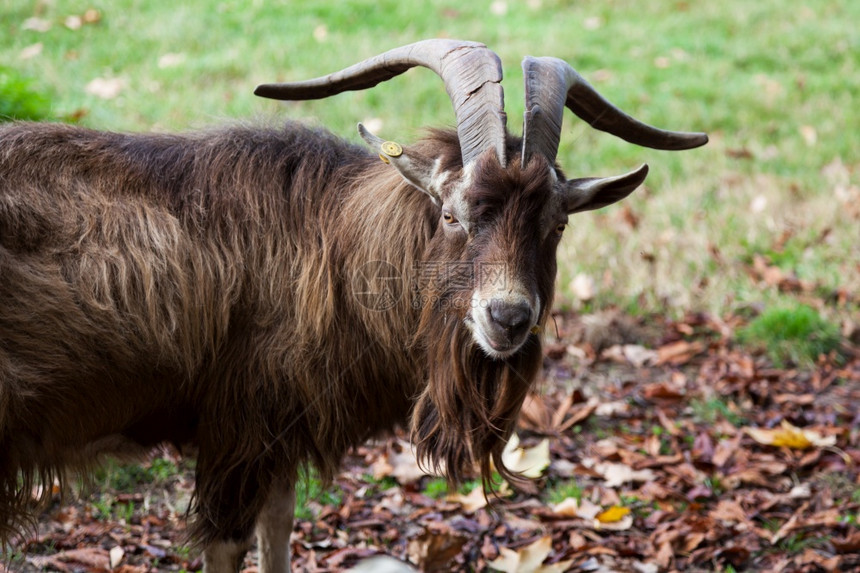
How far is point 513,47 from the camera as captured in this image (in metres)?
9.51

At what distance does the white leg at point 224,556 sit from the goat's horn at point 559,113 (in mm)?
1952

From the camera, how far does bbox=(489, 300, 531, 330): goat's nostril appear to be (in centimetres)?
310

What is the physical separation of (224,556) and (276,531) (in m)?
0.26

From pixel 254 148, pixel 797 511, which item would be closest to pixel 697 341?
pixel 797 511

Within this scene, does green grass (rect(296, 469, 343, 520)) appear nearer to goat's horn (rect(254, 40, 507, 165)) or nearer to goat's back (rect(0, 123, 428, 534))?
goat's back (rect(0, 123, 428, 534))

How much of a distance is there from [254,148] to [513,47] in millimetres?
6272

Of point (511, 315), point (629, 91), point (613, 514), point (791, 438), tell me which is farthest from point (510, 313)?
point (629, 91)

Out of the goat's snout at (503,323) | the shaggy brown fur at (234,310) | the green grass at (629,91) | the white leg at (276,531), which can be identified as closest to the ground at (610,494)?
the white leg at (276,531)

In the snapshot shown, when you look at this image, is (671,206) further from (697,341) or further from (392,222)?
(392,222)

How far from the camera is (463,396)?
351 centimetres

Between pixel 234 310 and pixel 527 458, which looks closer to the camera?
pixel 234 310

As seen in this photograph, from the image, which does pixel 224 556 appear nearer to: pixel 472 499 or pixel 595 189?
pixel 472 499

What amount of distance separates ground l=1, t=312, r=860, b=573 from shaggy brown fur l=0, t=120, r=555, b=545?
1.92 feet

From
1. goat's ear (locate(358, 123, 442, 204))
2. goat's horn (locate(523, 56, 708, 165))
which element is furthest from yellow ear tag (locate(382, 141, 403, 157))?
goat's horn (locate(523, 56, 708, 165))
